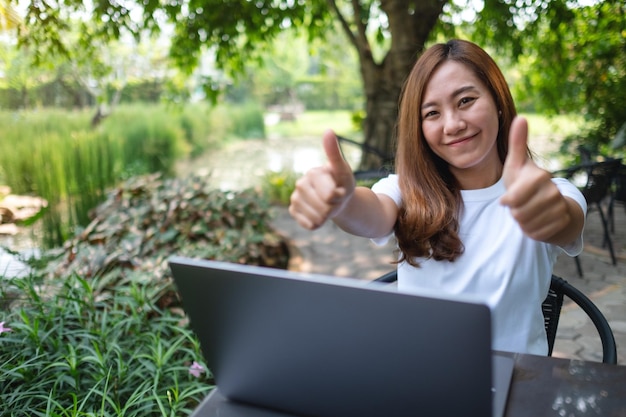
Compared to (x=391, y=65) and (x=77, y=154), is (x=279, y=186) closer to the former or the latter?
(x=391, y=65)

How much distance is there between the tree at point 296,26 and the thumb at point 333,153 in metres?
4.10

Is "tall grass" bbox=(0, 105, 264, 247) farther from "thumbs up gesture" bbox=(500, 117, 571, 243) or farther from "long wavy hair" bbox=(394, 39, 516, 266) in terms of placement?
"thumbs up gesture" bbox=(500, 117, 571, 243)

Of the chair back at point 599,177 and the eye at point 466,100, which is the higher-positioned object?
the eye at point 466,100

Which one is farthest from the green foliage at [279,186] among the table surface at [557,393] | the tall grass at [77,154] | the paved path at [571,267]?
the table surface at [557,393]

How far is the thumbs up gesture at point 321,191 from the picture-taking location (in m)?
0.92

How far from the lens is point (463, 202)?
4.59 feet

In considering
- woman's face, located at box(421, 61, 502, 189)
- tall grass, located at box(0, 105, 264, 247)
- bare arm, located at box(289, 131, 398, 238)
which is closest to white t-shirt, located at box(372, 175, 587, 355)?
woman's face, located at box(421, 61, 502, 189)

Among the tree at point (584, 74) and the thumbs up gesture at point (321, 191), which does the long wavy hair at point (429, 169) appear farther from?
the tree at point (584, 74)

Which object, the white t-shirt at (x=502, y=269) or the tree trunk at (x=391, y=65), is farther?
the tree trunk at (x=391, y=65)

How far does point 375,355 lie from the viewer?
30.5 inches

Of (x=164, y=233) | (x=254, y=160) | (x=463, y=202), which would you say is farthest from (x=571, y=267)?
(x=254, y=160)

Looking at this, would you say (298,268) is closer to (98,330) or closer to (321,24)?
(98,330)

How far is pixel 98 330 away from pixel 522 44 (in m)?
5.19

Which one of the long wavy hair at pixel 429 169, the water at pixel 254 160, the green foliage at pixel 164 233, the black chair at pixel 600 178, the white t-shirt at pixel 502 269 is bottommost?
the water at pixel 254 160
